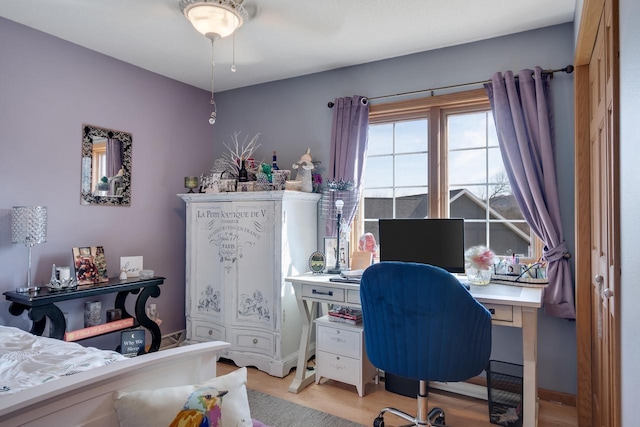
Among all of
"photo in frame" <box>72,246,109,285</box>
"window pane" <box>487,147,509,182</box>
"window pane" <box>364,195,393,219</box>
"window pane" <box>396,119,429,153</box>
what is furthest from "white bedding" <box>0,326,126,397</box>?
"window pane" <box>487,147,509,182</box>

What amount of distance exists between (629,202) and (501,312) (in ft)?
4.56

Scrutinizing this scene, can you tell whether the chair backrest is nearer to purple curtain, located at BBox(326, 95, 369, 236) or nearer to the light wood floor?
the light wood floor

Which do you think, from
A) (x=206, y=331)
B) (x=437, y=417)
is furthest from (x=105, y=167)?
(x=437, y=417)

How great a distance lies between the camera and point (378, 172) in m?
3.44

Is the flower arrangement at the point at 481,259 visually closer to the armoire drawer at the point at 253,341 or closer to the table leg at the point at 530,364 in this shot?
the table leg at the point at 530,364

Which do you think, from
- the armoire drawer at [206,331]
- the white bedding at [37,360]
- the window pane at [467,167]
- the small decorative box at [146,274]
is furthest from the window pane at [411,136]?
the white bedding at [37,360]

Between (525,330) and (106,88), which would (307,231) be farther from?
(106,88)

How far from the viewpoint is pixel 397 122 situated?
3348mm

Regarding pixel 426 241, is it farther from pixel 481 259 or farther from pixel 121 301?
pixel 121 301

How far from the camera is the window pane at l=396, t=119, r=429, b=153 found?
3227 mm

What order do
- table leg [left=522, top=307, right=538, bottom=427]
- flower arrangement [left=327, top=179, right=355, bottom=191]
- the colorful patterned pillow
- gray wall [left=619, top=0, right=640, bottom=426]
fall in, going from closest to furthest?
1. gray wall [left=619, top=0, right=640, bottom=426]
2. the colorful patterned pillow
3. table leg [left=522, top=307, right=538, bottom=427]
4. flower arrangement [left=327, top=179, right=355, bottom=191]

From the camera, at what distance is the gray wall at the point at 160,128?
8.86 ft

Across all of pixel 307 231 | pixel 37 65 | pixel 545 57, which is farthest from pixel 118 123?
pixel 545 57

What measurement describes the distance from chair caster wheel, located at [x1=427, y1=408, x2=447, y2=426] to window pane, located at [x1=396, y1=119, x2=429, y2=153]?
1907 mm
